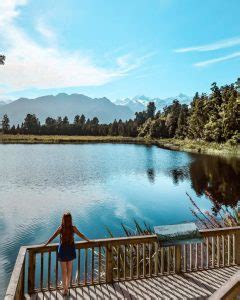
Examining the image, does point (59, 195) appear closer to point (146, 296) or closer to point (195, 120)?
point (146, 296)

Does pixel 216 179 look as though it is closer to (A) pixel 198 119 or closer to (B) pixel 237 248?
(B) pixel 237 248

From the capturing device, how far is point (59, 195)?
98.9 ft

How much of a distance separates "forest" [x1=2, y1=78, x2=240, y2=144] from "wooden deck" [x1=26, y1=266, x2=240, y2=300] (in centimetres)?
6112

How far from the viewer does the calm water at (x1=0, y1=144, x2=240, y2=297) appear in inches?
795

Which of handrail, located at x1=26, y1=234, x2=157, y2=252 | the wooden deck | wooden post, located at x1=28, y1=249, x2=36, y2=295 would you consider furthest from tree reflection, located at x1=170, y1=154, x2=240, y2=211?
wooden post, located at x1=28, y1=249, x2=36, y2=295

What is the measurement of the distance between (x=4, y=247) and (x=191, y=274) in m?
10.6

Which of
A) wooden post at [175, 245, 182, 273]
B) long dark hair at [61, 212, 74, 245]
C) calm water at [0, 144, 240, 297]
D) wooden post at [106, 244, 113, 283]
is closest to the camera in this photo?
long dark hair at [61, 212, 74, 245]

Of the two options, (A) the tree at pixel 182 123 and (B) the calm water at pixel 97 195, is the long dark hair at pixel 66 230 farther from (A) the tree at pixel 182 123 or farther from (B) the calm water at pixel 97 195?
(A) the tree at pixel 182 123

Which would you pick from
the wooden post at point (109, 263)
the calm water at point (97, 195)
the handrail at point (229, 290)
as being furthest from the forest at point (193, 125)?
the handrail at point (229, 290)

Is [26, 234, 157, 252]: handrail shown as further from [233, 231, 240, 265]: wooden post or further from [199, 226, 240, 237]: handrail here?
[233, 231, 240, 265]: wooden post

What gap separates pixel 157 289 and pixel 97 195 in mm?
→ 22343

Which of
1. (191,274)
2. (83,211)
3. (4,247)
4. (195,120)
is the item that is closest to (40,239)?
(4,247)

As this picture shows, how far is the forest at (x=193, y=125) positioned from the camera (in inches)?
2717

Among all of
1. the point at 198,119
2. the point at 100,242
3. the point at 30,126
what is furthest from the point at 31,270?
the point at 30,126
